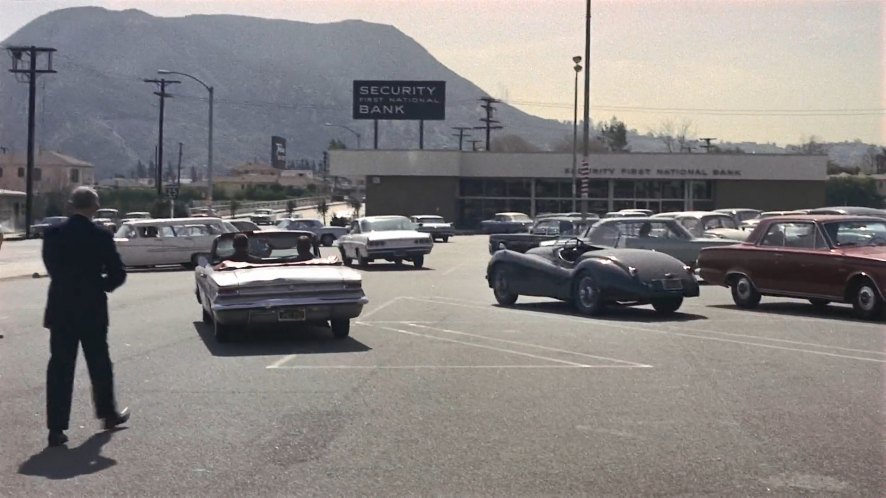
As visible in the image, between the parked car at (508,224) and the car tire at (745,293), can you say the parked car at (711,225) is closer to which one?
the car tire at (745,293)

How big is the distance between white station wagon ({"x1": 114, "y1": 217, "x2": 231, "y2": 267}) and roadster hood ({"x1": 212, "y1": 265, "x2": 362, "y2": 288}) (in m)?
19.6

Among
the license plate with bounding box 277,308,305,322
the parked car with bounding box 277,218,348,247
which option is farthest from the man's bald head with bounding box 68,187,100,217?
the parked car with bounding box 277,218,348,247

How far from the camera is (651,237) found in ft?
74.4

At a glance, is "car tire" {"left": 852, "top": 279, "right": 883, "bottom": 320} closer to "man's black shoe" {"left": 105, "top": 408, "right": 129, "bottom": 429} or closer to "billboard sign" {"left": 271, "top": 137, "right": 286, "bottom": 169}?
"man's black shoe" {"left": 105, "top": 408, "right": 129, "bottom": 429}

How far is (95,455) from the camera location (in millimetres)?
7785

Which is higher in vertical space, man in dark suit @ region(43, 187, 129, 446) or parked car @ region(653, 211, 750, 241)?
parked car @ region(653, 211, 750, 241)

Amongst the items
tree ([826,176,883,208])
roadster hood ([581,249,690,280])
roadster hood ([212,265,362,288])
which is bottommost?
roadster hood ([212,265,362,288])

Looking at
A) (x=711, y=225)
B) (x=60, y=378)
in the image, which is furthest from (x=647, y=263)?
(x=711, y=225)

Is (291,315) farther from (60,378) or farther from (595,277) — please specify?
(60,378)

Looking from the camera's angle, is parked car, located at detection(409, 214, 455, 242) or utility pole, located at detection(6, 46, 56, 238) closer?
parked car, located at detection(409, 214, 455, 242)

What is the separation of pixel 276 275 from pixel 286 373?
249 cm

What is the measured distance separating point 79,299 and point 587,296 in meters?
9.61

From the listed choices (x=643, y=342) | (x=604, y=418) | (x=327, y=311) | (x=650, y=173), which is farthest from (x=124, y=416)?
(x=650, y=173)

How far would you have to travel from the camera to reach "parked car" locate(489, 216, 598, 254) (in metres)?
23.8
